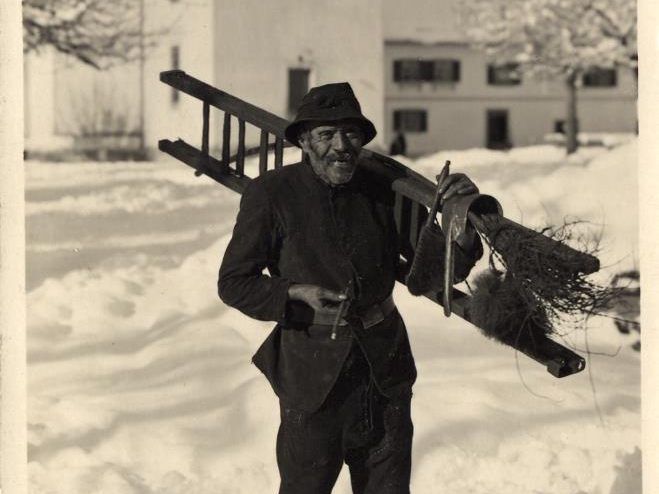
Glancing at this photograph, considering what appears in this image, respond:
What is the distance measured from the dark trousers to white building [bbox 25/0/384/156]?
2.33m

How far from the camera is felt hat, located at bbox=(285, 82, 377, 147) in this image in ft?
8.23

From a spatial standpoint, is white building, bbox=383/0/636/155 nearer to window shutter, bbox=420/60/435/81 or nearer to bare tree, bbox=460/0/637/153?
window shutter, bbox=420/60/435/81

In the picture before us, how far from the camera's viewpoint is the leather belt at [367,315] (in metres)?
2.65

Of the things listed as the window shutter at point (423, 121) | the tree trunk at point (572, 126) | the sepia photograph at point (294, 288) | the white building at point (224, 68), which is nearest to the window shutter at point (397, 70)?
the window shutter at point (423, 121)

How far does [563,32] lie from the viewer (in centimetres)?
1056

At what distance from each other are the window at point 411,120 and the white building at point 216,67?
11.0m

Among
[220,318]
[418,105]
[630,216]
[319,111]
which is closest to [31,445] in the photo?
[220,318]

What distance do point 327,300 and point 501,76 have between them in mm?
20759

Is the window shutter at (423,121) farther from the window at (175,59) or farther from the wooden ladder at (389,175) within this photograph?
the wooden ladder at (389,175)

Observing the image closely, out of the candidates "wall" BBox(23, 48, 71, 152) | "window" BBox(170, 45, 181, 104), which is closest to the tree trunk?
"wall" BBox(23, 48, 71, 152)

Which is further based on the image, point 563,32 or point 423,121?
point 423,121

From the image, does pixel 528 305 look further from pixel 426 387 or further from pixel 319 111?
pixel 426 387

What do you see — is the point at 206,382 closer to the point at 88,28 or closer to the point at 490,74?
the point at 88,28

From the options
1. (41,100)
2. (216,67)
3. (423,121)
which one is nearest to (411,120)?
(423,121)
